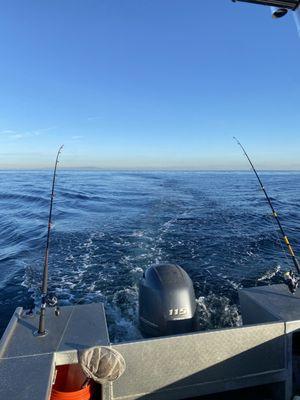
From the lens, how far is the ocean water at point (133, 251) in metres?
6.84

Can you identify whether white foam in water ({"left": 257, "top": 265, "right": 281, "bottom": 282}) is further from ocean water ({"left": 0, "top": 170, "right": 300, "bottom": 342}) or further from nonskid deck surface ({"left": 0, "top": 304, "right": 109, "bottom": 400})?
nonskid deck surface ({"left": 0, "top": 304, "right": 109, "bottom": 400})

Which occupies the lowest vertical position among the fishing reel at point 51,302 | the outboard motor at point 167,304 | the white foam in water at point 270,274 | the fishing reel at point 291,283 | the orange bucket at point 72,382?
the white foam in water at point 270,274

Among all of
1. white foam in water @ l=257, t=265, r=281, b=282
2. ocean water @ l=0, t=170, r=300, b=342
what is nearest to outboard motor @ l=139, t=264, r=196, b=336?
ocean water @ l=0, t=170, r=300, b=342

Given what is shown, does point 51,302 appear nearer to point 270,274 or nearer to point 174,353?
point 174,353

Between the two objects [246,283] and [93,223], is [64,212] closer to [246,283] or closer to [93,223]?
[93,223]

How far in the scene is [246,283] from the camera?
7660 millimetres

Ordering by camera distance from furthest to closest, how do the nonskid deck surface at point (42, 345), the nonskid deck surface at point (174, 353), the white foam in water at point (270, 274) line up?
the white foam in water at point (270, 274) < the nonskid deck surface at point (174, 353) < the nonskid deck surface at point (42, 345)

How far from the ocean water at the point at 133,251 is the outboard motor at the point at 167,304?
5.11 ft

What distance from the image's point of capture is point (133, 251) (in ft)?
31.2

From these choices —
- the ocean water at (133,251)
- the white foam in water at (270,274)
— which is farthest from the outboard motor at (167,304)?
the white foam in water at (270,274)

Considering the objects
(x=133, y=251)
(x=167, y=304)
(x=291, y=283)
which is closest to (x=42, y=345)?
(x=167, y=304)

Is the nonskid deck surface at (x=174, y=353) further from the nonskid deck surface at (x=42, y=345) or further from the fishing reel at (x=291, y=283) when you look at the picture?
the fishing reel at (x=291, y=283)

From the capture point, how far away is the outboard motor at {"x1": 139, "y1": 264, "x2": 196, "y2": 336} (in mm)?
3982

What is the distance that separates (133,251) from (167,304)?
18.2ft
